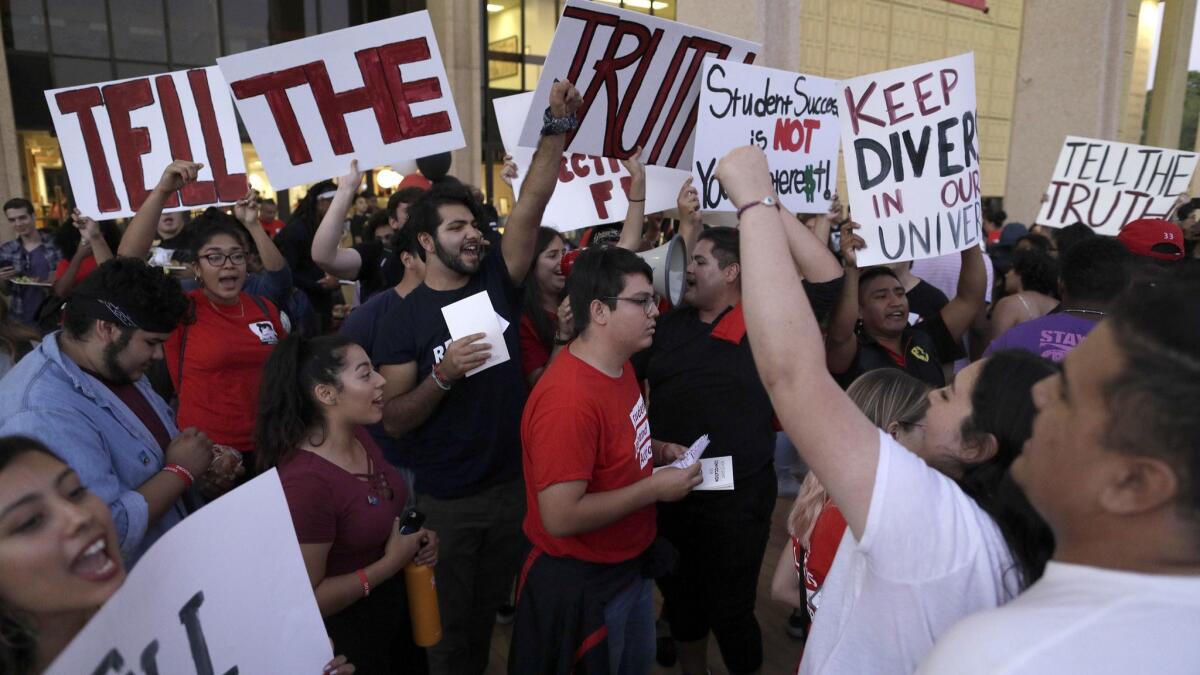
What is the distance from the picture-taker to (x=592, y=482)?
2.18m

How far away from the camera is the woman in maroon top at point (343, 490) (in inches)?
77.8

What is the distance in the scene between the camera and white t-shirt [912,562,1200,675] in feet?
2.44

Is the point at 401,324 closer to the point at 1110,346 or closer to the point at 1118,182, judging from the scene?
the point at 1110,346

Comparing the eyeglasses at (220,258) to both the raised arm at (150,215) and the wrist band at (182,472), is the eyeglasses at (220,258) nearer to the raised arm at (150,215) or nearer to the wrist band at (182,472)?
the raised arm at (150,215)

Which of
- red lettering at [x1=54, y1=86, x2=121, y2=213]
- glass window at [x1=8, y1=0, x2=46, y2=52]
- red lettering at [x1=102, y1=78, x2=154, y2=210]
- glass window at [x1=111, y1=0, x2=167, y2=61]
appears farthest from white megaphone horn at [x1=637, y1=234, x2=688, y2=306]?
glass window at [x1=8, y1=0, x2=46, y2=52]

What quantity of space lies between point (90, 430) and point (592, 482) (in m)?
1.33

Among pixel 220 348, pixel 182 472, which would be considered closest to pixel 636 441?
pixel 182 472

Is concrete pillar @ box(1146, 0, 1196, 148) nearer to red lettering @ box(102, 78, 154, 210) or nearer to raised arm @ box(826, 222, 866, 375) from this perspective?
raised arm @ box(826, 222, 866, 375)

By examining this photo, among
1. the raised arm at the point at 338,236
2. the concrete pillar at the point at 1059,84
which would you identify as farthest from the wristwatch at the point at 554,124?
the concrete pillar at the point at 1059,84

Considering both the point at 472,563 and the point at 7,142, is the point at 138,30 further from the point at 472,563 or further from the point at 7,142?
the point at 472,563

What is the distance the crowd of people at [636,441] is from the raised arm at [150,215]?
0.04 feet

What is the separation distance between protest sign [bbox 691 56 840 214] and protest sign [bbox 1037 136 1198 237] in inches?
134

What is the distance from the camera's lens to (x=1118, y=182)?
579 centimetres

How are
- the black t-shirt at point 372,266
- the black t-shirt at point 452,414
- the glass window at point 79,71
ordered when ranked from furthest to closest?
the glass window at point 79,71 < the black t-shirt at point 372,266 < the black t-shirt at point 452,414
